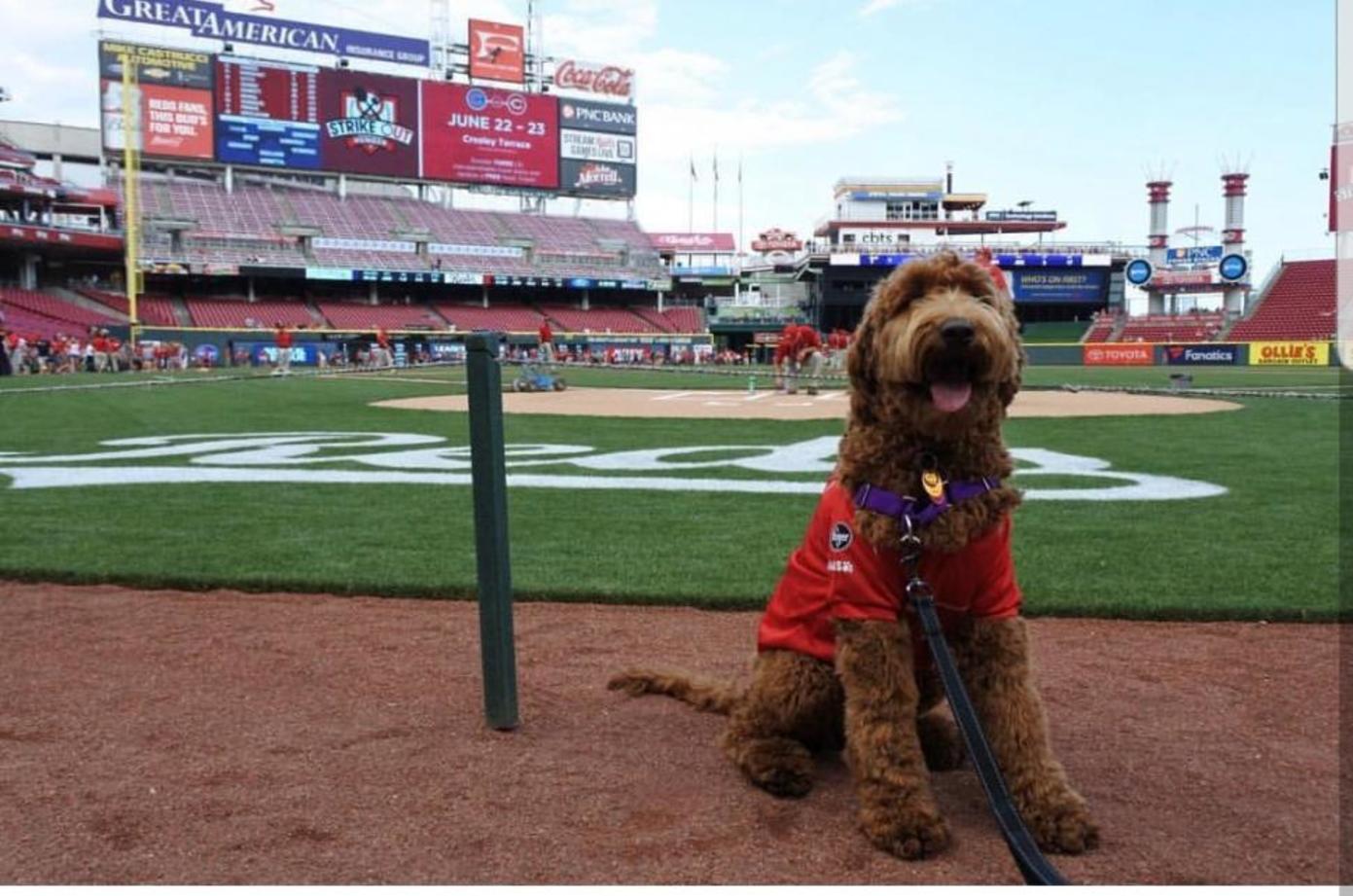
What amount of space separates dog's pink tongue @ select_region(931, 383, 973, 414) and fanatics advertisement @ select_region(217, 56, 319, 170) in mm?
60551

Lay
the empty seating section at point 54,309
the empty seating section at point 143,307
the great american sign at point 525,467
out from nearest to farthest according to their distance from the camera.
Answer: the great american sign at point 525,467
the empty seating section at point 54,309
the empty seating section at point 143,307

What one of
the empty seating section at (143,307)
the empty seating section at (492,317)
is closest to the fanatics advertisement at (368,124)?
the empty seating section at (492,317)

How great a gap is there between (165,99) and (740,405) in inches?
1837

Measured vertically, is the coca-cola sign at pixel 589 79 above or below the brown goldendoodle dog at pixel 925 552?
above

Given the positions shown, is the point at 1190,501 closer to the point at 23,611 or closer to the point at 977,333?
the point at 977,333

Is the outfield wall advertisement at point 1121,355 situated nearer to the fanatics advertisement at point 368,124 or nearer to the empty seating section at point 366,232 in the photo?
the empty seating section at point 366,232

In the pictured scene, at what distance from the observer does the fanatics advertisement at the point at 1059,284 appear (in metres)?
68.4

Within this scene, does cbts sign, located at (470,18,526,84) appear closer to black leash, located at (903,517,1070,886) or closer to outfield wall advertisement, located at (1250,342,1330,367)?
outfield wall advertisement, located at (1250,342,1330,367)

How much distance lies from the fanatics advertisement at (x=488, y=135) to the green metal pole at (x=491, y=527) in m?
62.2

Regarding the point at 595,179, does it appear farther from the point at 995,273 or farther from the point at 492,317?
the point at 995,273

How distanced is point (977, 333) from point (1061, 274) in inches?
2811

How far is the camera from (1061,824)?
278 centimetres

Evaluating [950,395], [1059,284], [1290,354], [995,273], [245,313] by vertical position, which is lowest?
[950,395]

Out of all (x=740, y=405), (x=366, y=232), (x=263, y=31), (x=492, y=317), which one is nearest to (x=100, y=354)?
(x=366, y=232)
